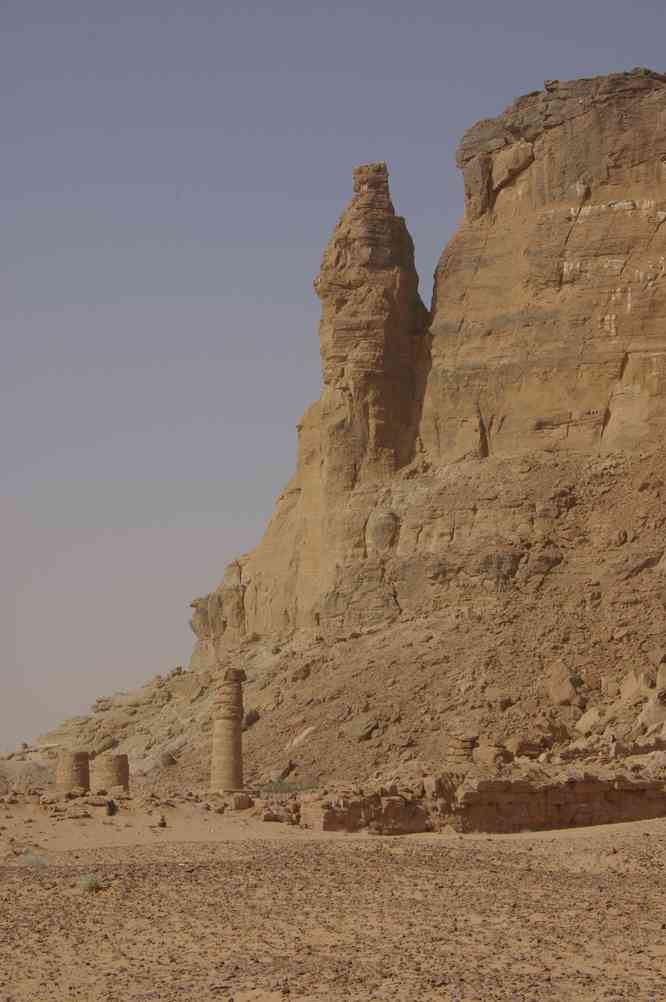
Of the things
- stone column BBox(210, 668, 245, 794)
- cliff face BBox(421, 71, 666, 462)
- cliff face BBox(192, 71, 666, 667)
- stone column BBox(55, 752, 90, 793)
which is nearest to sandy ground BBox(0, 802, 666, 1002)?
stone column BBox(55, 752, 90, 793)

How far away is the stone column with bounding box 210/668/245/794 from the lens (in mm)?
34625

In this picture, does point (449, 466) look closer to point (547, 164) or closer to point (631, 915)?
point (547, 164)

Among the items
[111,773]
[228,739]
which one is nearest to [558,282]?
[228,739]

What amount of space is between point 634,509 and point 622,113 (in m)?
11.3

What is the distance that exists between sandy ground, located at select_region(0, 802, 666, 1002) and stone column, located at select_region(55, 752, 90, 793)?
8969 millimetres

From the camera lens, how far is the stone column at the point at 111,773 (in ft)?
114

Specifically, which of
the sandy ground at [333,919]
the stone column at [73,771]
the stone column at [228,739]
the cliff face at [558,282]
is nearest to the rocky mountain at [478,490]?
the cliff face at [558,282]

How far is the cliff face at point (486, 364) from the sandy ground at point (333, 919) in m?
21.7

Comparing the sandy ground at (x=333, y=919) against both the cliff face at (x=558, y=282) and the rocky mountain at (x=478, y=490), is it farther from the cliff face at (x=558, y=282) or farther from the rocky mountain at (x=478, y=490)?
the cliff face at (x=558, y=282)

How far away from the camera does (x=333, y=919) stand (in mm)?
Answer: 17875

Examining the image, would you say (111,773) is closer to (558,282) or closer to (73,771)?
(73,771)

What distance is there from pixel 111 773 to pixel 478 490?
49.7 feet

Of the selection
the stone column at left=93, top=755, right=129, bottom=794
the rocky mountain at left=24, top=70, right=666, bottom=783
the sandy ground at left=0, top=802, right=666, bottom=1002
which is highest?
the rocky mountain at left=24, top=70, right=666, bottom=783

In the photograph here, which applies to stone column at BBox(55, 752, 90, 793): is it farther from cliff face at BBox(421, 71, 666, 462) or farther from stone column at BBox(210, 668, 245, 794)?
cliff face at BBox(421, 71, 666, 462)
